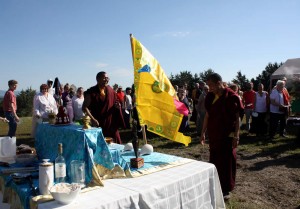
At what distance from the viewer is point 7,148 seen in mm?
2801

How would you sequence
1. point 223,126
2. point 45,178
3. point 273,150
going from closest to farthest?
point 45,178
point 223,126
point 273,150

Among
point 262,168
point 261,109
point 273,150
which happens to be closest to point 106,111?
point 262,168

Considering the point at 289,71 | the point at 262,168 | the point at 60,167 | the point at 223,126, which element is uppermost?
the point at 289,71

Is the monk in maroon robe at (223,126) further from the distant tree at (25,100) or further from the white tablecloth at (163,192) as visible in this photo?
the distant tree at (25,100)

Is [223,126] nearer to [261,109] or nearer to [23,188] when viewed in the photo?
[23,188]

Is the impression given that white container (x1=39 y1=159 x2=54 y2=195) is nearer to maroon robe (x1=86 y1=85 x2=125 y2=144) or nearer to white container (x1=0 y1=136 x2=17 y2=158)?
white container (x1=0 y1=136 x2=17 y2=158)

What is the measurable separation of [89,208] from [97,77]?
2.32 meters

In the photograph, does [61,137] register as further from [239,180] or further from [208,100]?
[239,180]

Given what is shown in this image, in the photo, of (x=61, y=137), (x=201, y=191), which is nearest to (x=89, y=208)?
(x=61, y=137)

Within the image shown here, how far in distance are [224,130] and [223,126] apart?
0.17 feet

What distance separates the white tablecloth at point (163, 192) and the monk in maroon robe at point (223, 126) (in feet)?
2.38

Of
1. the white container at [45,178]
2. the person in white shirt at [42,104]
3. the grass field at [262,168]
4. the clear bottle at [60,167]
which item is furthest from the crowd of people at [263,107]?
the white container at [45,178]

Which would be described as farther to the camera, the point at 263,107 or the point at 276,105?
the point at 263,107

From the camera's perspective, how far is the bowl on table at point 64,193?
5.90 feet
